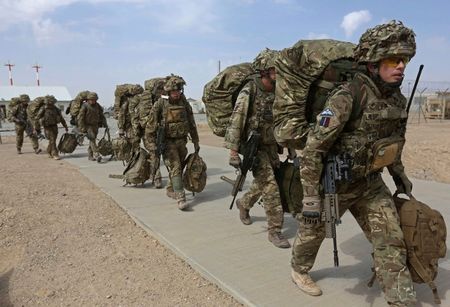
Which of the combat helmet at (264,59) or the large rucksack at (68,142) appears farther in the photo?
the large rucksack at (68,142)

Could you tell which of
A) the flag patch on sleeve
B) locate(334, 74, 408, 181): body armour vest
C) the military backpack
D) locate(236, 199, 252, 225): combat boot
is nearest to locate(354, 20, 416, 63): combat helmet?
locate(334, 74, 408, 181): body armour vest

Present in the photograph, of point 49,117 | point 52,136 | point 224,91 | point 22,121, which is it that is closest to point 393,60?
point 224,91

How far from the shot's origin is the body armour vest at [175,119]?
602 cm

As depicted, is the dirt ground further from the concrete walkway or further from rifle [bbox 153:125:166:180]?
rifle [bbox 153:125:166:180]

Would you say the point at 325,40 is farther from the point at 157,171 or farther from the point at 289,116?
the point at 157,171

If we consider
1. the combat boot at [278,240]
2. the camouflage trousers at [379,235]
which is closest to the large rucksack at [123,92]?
the combat boot at [278,240]

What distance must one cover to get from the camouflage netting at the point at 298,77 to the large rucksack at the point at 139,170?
4799 millimetres

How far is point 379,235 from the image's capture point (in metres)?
2.65

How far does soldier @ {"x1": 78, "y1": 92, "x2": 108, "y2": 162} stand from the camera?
11.0m

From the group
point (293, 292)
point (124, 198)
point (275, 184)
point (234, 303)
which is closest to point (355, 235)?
point (275, 184)

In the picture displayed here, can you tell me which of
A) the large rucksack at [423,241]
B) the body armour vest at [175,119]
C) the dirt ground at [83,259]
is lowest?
the dirt ground at [83,259]

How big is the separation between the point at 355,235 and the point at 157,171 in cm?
399

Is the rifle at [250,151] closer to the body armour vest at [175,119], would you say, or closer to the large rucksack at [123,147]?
the body armour vest at [175,119]

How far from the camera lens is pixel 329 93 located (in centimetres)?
271
